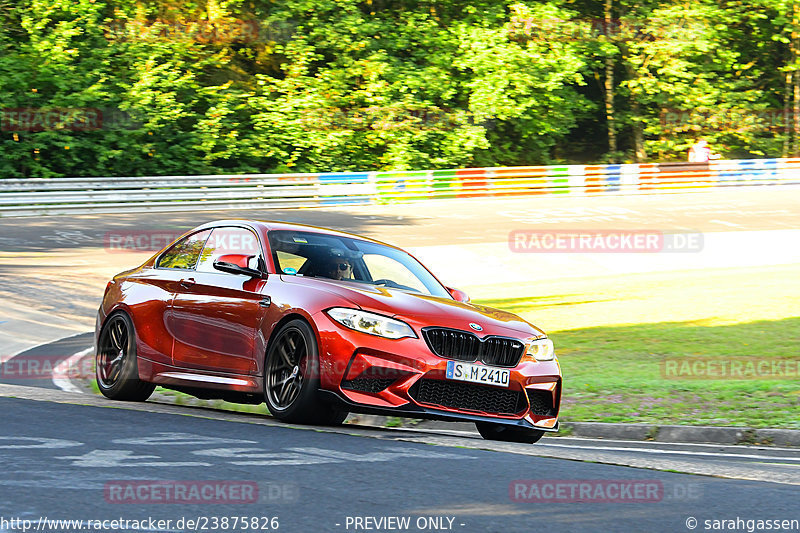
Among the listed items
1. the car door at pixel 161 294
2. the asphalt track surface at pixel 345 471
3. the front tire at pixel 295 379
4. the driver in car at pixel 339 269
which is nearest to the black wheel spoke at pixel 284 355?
the front tire at pixel 295 379

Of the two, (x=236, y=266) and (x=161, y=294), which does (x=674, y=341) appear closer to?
(x=161, y=294)

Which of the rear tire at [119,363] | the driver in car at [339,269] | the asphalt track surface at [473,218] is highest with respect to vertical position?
the driver in car at [339,269]

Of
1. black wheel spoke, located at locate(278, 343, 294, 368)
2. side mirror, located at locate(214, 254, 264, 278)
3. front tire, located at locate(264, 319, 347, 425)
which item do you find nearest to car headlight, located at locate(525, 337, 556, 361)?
front tire, located at locate(264, 319, 347, 425)

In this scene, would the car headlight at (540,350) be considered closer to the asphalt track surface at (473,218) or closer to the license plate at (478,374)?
the license plate at (478,374)

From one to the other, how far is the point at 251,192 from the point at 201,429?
28.8 metres

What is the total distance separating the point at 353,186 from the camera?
122 feet

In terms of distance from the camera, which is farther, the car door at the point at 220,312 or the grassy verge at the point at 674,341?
the grassy verge at the point at 674,341

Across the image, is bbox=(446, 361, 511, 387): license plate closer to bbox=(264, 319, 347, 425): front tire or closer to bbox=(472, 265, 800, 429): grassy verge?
bbox=(264, 319, 347, 425): front tire

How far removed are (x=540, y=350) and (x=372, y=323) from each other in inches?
55.1

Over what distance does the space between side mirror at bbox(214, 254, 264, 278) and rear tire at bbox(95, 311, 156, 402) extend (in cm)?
144

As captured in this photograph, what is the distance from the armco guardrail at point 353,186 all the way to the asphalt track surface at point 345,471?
2426 cm

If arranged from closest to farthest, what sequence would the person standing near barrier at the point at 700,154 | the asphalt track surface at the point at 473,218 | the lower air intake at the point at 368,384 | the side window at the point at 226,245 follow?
the lower air intake at the point at 368,384 → the side window at the point at 226,245 → the asphalt track surface at the point at 473,218 → the person standing near barrier at the point at 700,154

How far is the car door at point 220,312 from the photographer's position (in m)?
8.45

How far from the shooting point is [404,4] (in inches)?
1816
